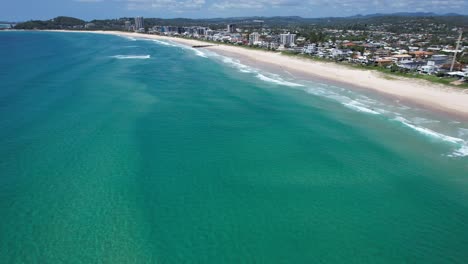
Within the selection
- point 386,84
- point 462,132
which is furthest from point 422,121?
point 386,84

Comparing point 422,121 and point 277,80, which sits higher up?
point 277,80

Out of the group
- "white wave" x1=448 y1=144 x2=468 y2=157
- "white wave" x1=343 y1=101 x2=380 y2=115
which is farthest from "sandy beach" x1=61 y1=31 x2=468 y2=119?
"white wave" x1=448 y1=144 x2=468 y2=157

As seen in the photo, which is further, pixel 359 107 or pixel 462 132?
pixel 359 107

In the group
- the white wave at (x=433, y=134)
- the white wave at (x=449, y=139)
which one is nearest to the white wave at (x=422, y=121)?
the white wave at (x=449, y=139)

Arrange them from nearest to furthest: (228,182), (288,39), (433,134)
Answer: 1. (228,182)
2. (433,134)
3. (288,39)

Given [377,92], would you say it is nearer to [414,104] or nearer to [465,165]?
[414,104]

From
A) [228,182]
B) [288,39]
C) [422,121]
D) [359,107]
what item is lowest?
[228,182]

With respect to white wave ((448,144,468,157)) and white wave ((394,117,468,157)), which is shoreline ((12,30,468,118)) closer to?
white wave ((394,117,468,157))

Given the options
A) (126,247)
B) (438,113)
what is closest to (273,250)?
(126,247)

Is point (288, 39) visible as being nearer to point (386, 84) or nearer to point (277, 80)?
point (277, 80)
